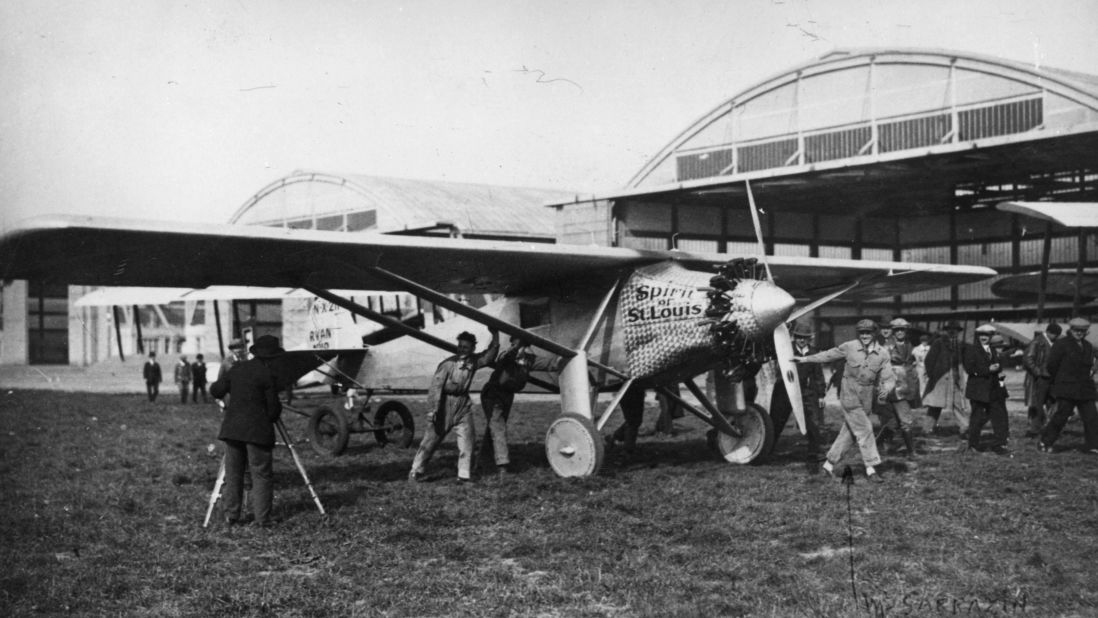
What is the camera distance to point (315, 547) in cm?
648

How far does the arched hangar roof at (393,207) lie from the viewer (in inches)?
1233

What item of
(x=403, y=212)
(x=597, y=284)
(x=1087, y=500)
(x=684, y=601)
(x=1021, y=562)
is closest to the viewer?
(x=684, y=601)

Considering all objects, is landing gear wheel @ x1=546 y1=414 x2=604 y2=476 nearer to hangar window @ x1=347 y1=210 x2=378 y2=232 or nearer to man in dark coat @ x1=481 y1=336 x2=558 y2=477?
man in dark coat @ x1=481 y1=336 x2=558 y2=477

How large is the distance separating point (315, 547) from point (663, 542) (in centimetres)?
250

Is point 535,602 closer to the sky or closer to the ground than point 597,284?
closer to the ground

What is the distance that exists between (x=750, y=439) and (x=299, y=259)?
5.47 meters

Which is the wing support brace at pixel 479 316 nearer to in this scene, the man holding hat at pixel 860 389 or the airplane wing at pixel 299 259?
the airplane wing at pixel 299 259

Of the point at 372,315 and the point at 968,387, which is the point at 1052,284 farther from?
the point at 372,315

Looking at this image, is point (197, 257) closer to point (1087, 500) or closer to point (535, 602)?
point (535, 602)

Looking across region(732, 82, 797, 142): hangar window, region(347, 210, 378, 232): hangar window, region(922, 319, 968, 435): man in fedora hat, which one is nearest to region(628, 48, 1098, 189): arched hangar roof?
region(732, 82, 797, 142): hangar window

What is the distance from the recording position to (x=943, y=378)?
13602mm

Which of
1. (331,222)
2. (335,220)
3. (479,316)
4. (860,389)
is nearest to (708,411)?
(860,389)

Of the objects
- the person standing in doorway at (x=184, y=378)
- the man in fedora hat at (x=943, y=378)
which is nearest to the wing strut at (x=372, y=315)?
the man in fedora hat at (x=943, y=378)

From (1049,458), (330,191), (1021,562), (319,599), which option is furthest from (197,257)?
(330,191)
